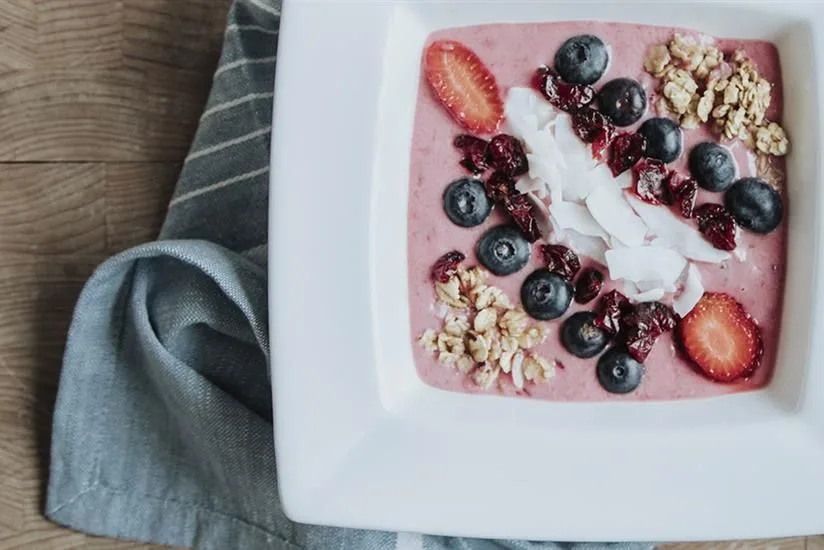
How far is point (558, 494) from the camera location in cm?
129

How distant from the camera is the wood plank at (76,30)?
60.8 inches

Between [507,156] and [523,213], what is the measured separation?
0.07 meters

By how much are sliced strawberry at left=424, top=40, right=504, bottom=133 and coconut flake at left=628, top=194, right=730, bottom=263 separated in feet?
0.61

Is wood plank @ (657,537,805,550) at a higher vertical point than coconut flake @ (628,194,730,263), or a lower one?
lower

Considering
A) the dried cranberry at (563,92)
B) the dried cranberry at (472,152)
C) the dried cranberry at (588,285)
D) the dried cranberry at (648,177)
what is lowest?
the dried cranberry at (588,285)

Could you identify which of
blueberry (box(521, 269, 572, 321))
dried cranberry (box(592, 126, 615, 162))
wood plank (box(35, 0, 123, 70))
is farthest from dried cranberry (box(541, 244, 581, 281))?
wood plank (box(35, 0, 123, 70))

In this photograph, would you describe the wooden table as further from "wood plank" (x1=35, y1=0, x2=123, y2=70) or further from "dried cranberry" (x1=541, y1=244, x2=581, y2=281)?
"dried cranberry" (x1=541, y1=244, x2=581, y2=281)

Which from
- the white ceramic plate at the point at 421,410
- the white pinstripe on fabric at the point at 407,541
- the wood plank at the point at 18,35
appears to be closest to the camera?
the white ceramic plate at the point at 421,410

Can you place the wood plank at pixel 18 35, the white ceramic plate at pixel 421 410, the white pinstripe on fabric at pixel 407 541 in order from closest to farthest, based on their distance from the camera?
the white ceramic plate at pixel 421 410
the white pinstripe on fabric at pixel 407 541
the wood plank at pixel 18 35

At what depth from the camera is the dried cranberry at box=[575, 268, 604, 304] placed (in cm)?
131

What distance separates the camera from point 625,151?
51.0 inches

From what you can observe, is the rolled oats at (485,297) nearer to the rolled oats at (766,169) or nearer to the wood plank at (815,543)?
the rolled oats at (766,169)

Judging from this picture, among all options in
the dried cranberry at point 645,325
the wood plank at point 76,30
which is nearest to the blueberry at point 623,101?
the dried cranberry at point 645,325

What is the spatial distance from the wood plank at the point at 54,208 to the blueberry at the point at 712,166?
2.56 feet
